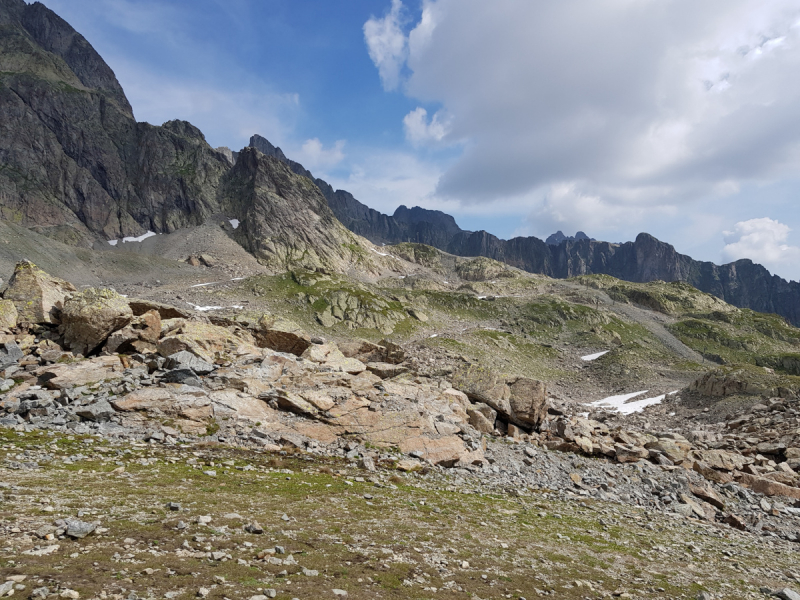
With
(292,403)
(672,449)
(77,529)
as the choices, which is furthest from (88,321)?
(672,449)

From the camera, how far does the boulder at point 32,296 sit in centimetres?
3525

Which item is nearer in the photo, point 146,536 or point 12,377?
point 146,536

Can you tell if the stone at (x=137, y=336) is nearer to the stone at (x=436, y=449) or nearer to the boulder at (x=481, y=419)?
the stone at (x=436, y=449)

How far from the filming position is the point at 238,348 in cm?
4125

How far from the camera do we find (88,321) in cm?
3472

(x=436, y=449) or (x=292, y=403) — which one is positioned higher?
(x=292, y=403)

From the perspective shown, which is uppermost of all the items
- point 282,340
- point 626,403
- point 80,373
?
point 282,340

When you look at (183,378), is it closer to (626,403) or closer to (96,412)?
(96,412)

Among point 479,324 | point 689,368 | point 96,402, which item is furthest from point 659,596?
point 479,324

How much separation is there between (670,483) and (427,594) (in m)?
29.9

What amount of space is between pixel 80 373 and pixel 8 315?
1179cm

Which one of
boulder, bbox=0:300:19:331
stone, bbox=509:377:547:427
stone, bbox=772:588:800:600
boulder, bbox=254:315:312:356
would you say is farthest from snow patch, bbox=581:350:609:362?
boulder, bbox=0:300:19:331

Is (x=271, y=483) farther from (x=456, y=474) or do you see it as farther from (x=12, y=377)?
(x=12, y=377)

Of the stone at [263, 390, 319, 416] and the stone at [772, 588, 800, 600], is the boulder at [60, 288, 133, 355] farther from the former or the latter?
the stone at [772, 588, 800, 600]
